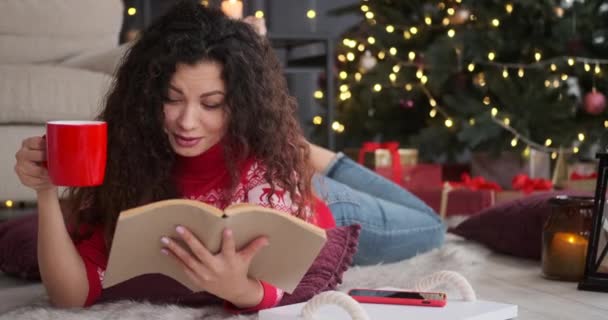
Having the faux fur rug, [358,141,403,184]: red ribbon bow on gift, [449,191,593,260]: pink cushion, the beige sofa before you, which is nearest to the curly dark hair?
the faux fur rug

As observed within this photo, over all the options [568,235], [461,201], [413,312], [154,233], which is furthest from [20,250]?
[461,201]

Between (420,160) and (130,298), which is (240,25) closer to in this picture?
(130,298)

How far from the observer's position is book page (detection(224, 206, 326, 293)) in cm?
115

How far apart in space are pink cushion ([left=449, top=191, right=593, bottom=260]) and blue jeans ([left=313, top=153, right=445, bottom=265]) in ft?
0.36

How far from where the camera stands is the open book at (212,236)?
1.14 m

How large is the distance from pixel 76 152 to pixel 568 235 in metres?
1.07

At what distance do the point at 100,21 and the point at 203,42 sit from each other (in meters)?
1.64

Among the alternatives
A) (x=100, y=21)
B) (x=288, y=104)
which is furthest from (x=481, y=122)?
(x=288, y=104)

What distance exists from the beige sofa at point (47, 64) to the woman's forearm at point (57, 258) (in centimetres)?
49

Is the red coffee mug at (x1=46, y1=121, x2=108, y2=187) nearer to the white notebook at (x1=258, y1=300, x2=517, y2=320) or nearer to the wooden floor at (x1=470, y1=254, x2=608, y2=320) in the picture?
the white notebook at (x1=258, y1=300, x2=517, y2=320)

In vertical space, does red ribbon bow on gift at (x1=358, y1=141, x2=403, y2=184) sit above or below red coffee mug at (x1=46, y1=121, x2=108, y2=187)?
below

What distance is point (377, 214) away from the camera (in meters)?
2.04

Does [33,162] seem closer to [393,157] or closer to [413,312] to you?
[413,312]

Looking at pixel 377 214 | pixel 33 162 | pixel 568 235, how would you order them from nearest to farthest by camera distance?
pixel 33 162 → pixel 568 235 → pixel 377 214
